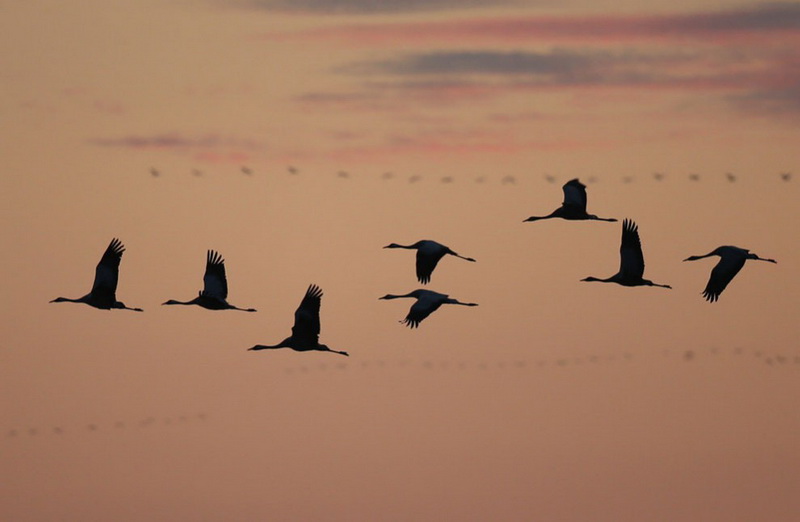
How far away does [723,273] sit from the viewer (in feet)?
259

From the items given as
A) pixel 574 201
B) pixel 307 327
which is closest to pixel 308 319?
pixel 307 327

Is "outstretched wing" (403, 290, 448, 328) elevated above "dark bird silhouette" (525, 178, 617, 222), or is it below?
below

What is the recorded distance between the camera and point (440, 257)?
82062 mm

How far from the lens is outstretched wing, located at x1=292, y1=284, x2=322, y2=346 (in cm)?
8056

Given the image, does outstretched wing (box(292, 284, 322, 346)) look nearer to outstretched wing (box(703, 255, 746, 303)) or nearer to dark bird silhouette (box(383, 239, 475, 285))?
dark bird silhouette (box(383, 239, 475, 285))

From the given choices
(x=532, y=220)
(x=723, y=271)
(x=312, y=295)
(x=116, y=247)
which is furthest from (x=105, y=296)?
(x=723, y=271)

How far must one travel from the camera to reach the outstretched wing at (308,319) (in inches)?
3172

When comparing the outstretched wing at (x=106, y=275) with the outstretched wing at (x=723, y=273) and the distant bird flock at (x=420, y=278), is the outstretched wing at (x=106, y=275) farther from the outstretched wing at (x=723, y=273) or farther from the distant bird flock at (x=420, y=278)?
the outstretched wing at (x=723, y=273)

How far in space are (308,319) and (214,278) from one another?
3.67m

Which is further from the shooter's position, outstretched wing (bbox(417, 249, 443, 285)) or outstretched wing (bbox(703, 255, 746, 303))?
outstretched wing (bbox(417, 249, 443, 285))

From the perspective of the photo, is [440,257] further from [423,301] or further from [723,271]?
[723,271]

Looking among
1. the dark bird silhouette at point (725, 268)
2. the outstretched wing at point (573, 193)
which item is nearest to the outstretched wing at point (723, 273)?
the dark bird silhouette at point (725, 268)

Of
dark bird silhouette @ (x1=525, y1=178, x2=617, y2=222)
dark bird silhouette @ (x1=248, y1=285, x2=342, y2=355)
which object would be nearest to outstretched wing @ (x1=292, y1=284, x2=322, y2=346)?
dark bird silhouette @ (x1=248, y1=285, x2=342, y2=355)

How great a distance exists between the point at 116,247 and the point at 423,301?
10056mm
